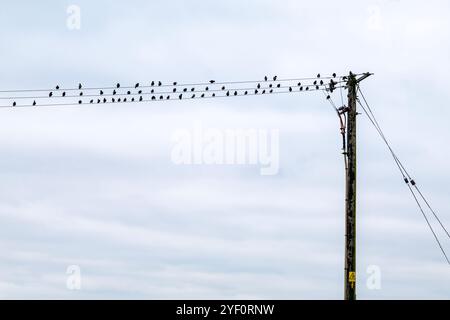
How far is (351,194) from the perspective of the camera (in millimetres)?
33781

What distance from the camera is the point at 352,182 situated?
33.9 metres

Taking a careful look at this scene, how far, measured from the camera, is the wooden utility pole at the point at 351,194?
3316 centimetres

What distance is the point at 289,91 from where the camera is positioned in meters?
38.2

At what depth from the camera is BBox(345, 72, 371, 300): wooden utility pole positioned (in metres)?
33.2

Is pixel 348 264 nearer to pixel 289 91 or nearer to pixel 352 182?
pixel 352 182
